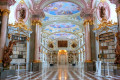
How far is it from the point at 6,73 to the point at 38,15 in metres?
9.24

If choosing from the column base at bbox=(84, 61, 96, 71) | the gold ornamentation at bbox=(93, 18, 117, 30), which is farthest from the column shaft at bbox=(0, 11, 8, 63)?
the gold ornamentation at bbox=(93, 18, 117, 30)

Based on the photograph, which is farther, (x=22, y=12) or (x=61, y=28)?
(x=61, y=28)

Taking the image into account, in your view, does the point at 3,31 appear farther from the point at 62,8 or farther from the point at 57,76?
the point at 62,8

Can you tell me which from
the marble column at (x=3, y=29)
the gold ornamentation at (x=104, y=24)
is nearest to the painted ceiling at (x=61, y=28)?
the gold ornamentation at (x=104, y=24)

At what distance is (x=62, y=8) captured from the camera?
23.0m

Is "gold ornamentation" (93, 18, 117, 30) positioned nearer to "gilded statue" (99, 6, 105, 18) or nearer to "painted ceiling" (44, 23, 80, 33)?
"gilded statue" (99, 6, 105, 18)

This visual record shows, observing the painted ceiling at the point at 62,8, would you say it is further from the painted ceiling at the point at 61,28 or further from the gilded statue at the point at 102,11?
the gilded statue at the point at 102,11

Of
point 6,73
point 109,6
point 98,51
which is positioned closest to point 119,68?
point 98,51

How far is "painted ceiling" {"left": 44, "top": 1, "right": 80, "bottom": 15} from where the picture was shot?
21.5 meters

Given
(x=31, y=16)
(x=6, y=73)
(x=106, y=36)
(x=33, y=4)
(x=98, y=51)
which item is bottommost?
(x=6, y=73)

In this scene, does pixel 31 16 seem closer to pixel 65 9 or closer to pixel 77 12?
pixel 65 9

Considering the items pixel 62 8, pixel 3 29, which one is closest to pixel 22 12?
pixel 3 29

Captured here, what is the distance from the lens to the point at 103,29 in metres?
14.3

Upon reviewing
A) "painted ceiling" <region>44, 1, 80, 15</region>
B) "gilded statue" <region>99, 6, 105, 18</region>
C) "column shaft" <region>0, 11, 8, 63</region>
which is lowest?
"column shaft" <region>0, 11, 8, 63</region>
